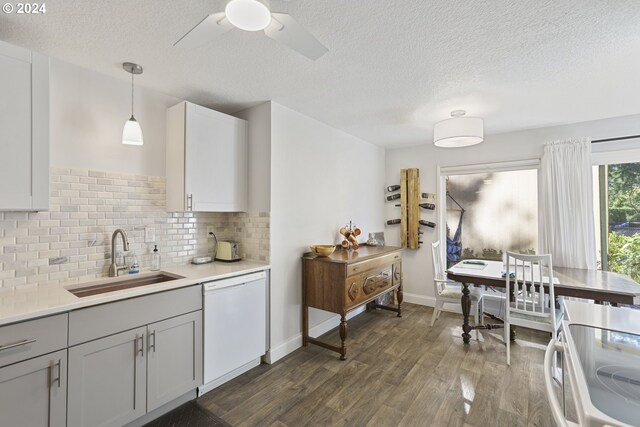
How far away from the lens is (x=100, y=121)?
2193mm

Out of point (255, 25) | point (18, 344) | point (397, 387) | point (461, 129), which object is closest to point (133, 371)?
point (18, 344)

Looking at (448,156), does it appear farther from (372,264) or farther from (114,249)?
(114,249)

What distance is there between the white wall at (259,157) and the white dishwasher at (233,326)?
0.71m

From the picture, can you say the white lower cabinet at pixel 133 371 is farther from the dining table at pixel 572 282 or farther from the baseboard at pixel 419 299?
the baseboard at pixel 419 299

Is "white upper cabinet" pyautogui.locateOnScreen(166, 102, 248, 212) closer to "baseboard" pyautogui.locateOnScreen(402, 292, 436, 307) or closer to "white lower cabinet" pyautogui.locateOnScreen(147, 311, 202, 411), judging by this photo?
"white lower cabinet" pyautogui.locateOnScreen(147, 311, 202, 411)

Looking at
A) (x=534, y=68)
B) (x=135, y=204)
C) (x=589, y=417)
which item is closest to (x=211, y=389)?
(x=135, y=204)

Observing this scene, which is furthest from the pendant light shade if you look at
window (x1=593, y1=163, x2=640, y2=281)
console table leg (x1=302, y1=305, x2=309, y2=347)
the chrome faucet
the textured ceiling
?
window (x1=593, y1=163, x2=640, y2=281)

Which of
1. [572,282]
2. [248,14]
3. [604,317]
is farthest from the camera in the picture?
[572,282]

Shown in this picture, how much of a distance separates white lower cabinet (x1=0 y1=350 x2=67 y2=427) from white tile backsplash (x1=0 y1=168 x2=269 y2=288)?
2.38ft

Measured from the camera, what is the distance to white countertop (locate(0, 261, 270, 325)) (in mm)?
1404

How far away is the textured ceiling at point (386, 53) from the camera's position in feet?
4.89

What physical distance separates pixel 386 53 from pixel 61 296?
8.25ft

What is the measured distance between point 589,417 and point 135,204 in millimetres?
2836

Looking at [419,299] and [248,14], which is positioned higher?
[248,14]
